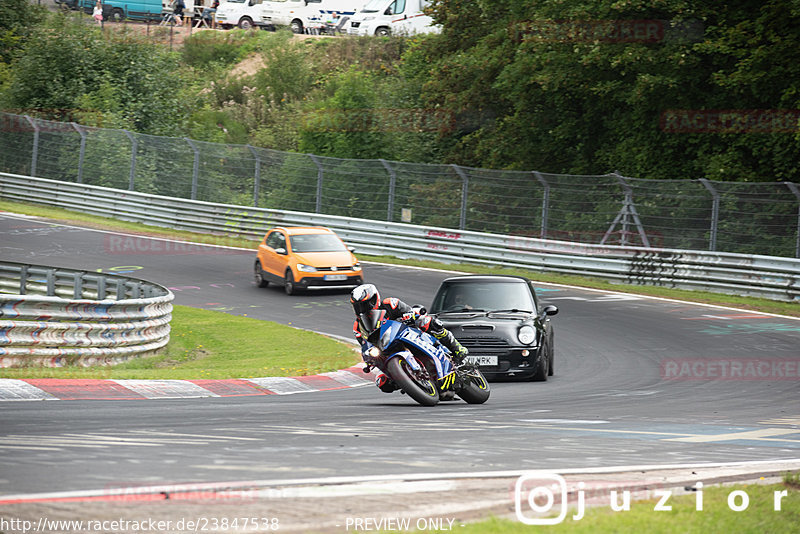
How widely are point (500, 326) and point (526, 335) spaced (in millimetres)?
376

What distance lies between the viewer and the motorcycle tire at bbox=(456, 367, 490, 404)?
11148 millimetres

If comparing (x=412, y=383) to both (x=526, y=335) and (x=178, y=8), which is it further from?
(x=178, y=8)

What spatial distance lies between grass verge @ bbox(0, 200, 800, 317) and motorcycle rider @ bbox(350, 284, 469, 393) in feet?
43.7

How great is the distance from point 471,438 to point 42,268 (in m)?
10.6

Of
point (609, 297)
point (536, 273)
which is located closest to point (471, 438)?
point (609, 297)

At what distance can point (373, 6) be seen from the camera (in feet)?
190

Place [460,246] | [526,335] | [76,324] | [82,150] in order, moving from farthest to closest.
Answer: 1. [82,150]
2. [460,246]
3. [526,335]
4. [76,324]

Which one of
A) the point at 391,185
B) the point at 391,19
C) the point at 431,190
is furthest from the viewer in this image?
the point at 391,19

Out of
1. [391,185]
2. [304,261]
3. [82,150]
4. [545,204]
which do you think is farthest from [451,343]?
[82,150]

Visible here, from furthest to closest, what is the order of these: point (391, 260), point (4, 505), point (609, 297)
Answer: point (391, 260)
point (609, 297)
point (4, 505)

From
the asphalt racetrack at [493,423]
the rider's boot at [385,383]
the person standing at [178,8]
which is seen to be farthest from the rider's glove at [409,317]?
the person standing at [178,8]

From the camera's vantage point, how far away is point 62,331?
521 inches

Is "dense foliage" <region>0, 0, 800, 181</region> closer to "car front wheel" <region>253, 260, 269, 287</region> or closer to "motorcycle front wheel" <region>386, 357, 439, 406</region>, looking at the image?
"car front wheel" <region>253, 260, 269, 287</region>

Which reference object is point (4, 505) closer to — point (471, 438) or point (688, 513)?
point (688, 513)
